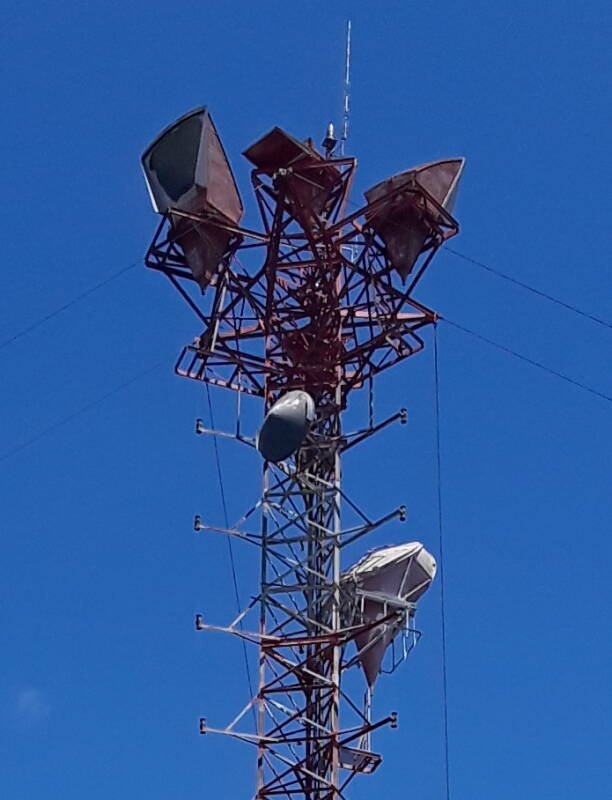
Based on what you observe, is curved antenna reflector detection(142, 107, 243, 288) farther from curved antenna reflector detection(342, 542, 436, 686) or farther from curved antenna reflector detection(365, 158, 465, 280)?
curved antenna reflector detection(342, 542, 436, 686)

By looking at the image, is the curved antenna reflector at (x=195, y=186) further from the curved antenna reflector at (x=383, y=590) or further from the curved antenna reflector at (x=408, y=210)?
the curved antenna reflector at (x=383, y=590)

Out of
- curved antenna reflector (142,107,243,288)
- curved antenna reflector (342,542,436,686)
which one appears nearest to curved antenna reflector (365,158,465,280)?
curved antenna reflector (142,107,243,288)

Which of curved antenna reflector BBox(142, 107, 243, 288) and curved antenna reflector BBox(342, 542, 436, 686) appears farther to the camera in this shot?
curved antenna reflector BBox(342, 542, 436, 686)

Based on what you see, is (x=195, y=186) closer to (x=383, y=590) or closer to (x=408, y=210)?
(x=408, y=210)

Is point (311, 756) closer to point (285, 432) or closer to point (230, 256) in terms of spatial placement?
point (285, 432)

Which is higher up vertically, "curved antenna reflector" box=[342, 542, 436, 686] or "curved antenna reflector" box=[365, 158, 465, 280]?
"curved antenna reflector" box=[365, 158, 465, 280]

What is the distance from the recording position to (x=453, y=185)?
53.3 meters

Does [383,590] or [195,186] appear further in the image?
[383,590]

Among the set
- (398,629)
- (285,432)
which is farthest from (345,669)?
(285,432)

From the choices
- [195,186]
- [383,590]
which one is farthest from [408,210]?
[383,590]

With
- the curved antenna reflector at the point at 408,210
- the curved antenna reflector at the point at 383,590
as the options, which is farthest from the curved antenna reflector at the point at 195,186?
the curved antenna reflector at the point at 383,590

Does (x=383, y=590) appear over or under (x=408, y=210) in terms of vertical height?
under

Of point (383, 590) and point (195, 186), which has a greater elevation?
point (195, 186)

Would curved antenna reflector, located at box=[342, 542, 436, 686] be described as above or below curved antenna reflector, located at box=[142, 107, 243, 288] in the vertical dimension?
below
